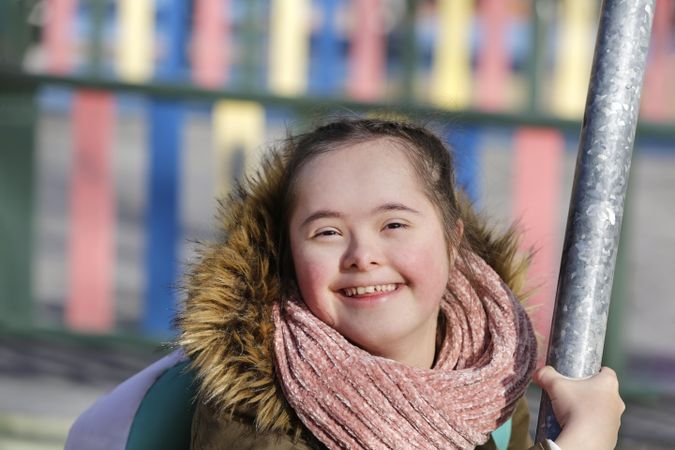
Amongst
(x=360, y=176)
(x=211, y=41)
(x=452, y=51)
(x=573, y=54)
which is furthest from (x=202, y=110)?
(x=360, y=176)

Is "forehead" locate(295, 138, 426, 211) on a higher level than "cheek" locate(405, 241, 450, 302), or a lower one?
higher

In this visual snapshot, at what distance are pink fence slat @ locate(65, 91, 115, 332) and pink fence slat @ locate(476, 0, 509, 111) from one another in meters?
1.56

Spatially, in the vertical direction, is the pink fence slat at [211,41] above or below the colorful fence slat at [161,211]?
above

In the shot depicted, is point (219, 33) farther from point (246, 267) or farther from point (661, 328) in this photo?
point (246, 267)

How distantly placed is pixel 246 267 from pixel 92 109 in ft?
9.90

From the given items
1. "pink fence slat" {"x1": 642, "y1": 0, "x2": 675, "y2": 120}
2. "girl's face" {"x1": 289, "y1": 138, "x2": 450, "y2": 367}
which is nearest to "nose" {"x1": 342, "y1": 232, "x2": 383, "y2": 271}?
"girl's face" {"x1": 289, "y1": 138, "x2": 450, "y2": 367}

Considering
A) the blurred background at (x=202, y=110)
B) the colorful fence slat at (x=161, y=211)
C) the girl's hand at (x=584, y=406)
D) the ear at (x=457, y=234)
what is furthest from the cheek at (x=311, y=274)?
the colorful fence slat at (x=161, y=211)

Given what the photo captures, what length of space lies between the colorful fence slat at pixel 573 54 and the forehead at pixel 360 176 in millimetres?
3058

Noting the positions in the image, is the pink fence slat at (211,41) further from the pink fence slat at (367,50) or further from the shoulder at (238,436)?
the shoulder at (238,436)

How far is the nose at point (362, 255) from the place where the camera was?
71.8 inches

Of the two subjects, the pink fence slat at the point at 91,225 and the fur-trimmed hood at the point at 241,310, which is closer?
the fur-trimmed hood at the point at 241,310

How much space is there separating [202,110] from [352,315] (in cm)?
306

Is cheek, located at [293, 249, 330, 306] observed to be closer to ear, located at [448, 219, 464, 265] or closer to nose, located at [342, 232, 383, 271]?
nose, located at [342, 232, 383, 271]

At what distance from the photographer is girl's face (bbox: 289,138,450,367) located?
185 centimetres
